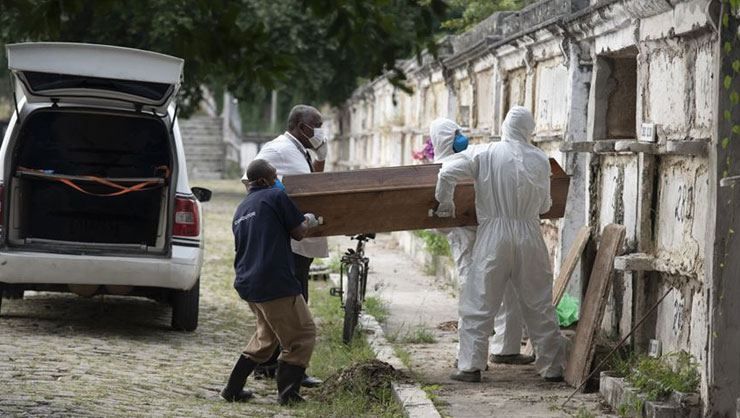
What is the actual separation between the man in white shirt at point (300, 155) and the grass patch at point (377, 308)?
2.60 meters

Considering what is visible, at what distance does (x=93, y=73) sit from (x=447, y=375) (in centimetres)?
356

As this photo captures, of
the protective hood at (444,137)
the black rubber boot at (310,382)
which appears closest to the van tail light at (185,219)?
the black rubber boot at (310,382)

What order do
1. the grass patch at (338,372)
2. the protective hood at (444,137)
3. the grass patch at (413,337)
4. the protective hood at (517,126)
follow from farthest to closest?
the grass patch at (413,337)
the protective hood at (444,137)
the protective hood at (517,126)
the grass patch at (338,372)

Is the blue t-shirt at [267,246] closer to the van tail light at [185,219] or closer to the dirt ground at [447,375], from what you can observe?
the dirt ground at [447,375]

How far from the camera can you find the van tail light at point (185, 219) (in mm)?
11352

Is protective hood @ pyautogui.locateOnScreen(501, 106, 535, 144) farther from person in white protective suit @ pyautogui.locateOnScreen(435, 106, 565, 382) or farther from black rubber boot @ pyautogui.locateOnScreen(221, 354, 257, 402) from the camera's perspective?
black rubber boot @ pyautogui.locateOnScreen(221, 354, 257, 402)

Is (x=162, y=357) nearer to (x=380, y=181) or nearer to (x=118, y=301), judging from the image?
(x=380, y=181)

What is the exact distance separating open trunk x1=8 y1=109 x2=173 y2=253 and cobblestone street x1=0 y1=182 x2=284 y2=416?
77 cm

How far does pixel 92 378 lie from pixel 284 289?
1.67 m

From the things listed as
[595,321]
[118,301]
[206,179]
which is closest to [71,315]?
[118,301]

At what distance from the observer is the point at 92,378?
376 inches

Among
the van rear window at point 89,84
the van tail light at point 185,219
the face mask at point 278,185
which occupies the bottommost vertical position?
the van tail light at point 185,219

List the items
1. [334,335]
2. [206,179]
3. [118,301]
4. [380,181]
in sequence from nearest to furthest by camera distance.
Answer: [380,181] → [334,335] → [118,301] → [206,179]

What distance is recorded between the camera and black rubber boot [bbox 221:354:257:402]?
29.8 feet
